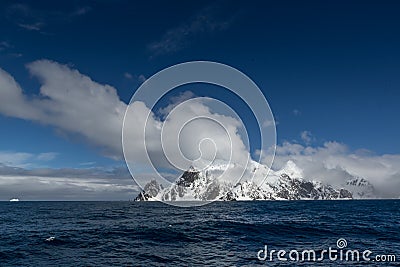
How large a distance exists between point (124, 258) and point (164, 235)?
47.2 feet

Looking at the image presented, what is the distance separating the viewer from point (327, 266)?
29516 mm

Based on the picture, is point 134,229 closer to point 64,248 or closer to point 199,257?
point 64,248

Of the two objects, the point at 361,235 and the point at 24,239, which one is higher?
the point at 361,235

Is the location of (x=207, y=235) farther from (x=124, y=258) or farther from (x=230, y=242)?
(x=124, y=258)

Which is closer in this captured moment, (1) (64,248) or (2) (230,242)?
(1) (64,248)

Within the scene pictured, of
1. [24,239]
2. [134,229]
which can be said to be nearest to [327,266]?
[134,229]

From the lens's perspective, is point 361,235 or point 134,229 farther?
point 134,229

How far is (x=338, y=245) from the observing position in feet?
129

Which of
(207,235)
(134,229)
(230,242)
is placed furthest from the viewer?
(134,229)

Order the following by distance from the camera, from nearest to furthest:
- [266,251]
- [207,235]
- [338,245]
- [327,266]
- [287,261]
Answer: [327,266] < [287,261] < [266,251] < [338,245] < [207,235]

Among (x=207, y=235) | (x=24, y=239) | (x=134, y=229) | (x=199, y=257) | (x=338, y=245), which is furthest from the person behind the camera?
(x=134, y=229)

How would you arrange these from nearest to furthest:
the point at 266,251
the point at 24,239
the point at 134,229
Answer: the point at 266,251
the point at 24,239
the point at 134,229

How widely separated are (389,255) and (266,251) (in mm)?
12183

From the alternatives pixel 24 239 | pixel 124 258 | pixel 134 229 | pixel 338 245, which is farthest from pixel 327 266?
pixel 24 239
